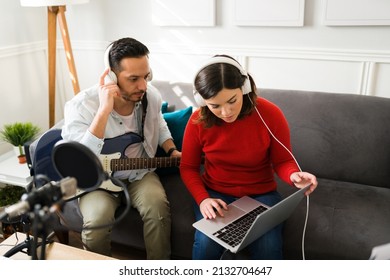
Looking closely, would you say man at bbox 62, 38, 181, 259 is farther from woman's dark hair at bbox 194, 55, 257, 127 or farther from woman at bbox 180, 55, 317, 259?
woman's dark hair at bbox 194, 55, 257, 127

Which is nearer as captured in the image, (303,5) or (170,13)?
(303,5)

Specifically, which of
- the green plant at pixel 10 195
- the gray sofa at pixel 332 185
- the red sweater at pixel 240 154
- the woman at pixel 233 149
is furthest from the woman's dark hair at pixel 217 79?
the green plant at pixel 10 195

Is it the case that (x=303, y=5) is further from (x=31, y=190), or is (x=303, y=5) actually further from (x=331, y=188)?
(x=31, y=190)

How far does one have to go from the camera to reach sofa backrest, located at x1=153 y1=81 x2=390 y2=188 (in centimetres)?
174

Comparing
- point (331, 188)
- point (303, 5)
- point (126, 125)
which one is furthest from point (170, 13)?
point (331, 188)

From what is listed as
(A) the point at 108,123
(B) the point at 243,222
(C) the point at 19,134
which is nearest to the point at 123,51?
(A) the point at 108,123

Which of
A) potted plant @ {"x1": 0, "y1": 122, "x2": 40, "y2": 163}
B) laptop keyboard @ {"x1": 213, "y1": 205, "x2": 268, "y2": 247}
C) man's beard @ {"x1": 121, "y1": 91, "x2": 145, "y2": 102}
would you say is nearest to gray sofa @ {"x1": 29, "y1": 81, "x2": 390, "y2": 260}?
laptop keyboard @ {"x1": 213, "y1": 205, "x2": 268, "y2": 247}

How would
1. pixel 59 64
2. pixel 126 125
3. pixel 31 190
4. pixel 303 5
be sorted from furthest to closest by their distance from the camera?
pixel 59 64, pixel 303 5, pixel 126 125, pixel 31 190

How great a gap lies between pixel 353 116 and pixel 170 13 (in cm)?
130

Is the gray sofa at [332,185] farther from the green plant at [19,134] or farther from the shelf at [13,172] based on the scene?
the green plant at [19,134]

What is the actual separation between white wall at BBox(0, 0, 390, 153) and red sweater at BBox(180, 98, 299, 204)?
0.82 metres

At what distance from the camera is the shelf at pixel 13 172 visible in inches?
79.6
